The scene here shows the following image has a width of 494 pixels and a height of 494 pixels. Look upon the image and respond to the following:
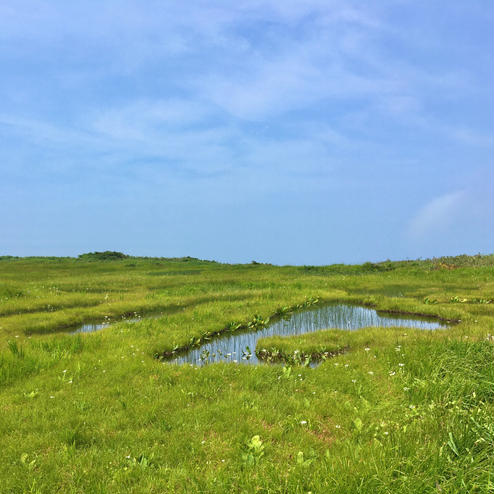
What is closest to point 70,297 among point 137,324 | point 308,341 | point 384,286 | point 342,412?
point 137,324

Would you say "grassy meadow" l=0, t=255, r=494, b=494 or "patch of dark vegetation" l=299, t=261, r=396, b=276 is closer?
"grassy meadow" l=0, t=255, r=494, b=494

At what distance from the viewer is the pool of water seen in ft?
39.9

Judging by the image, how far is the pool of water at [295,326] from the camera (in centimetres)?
1216

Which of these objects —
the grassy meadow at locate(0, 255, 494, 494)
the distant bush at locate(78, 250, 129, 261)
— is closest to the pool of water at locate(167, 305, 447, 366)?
the grassy meadow at locate(0, 255, 494, 494)

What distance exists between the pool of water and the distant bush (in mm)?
56787

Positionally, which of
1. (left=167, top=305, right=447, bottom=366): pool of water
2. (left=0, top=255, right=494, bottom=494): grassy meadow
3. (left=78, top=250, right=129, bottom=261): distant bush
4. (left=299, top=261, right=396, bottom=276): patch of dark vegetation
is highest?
(left=78, top=250, right=129, bottom=261): distant bush

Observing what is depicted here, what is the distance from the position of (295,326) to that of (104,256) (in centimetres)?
6130

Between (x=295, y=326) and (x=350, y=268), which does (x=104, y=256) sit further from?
(x=295, y=326)

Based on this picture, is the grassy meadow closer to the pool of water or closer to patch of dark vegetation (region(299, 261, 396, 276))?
the pool of water

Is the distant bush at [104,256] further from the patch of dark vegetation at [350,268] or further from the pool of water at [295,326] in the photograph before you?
the pool of water at [295,326]

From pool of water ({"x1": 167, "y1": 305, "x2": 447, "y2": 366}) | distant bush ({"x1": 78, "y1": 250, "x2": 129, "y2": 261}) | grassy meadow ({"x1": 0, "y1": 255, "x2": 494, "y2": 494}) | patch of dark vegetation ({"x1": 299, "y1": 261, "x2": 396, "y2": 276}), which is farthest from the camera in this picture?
distant bush ({"x1": 78, "y1": 250, "x2": 129, "y2": 261})

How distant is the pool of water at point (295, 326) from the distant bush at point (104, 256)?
5679 cm

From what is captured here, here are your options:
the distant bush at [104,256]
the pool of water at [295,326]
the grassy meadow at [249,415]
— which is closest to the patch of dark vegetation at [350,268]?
the pool of water at [295,326]

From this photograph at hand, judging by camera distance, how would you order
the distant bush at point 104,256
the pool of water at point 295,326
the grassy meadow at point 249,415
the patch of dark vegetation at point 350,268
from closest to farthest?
the grassy meadow at point 249,415, the pool of water at point 295,326, the patch of dark vegetation at point 350,268, the distant bush at point 104,256
